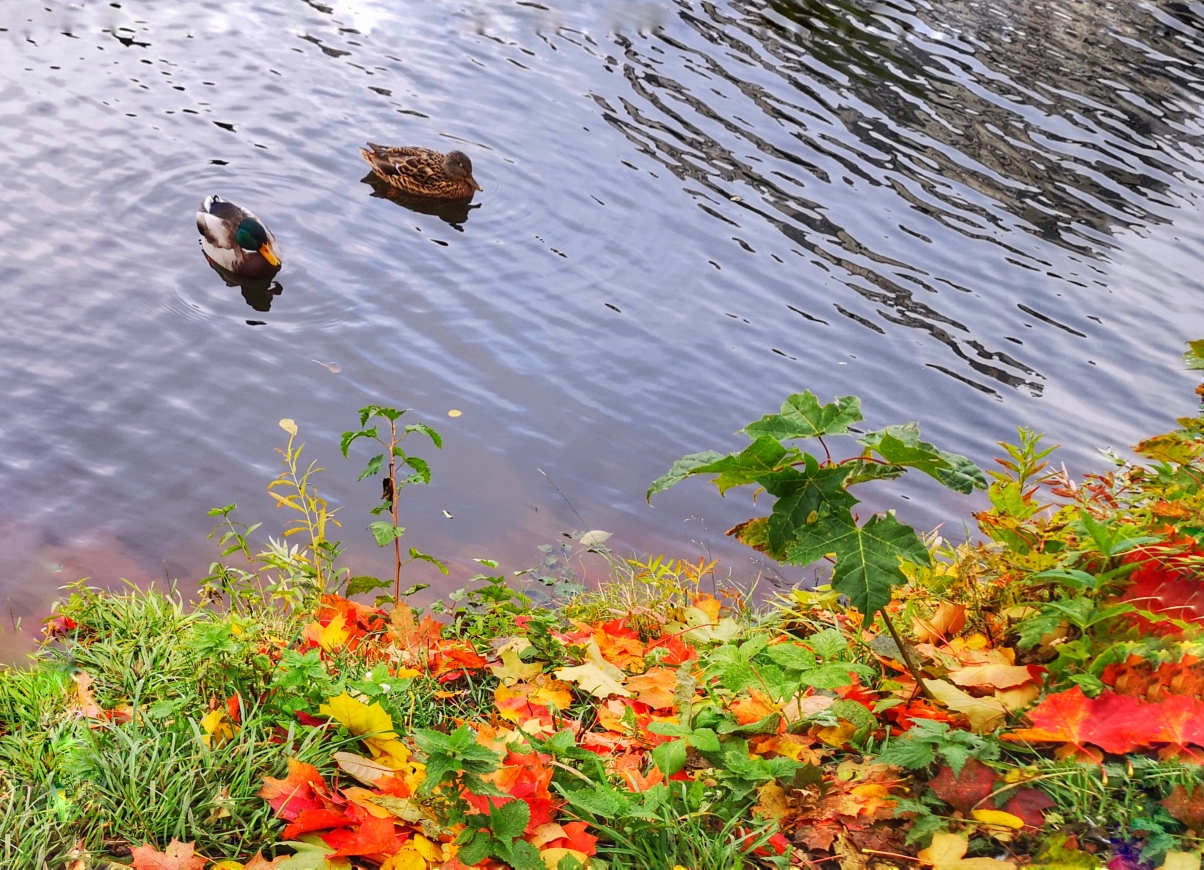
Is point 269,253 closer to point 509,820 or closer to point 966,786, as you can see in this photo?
point 509,820

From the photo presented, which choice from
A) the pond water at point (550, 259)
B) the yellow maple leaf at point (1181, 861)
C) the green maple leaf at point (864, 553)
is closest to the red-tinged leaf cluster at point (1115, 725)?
the yellow maple leaf at point (1181, 861)

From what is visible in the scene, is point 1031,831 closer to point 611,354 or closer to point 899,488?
point 899,488

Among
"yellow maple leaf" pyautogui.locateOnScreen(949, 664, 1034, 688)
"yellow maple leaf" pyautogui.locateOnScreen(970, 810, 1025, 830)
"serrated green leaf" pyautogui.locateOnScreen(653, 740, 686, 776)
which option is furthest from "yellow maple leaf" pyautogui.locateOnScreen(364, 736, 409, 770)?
"yellow maple leaf" pyautogui.locateOnScreen(949, 664, 1034, 688)

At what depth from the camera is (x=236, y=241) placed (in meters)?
7.23

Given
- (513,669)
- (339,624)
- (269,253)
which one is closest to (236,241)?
(269,253)

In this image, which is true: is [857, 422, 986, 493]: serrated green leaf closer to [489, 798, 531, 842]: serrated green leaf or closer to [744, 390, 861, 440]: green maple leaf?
[744, 390, 861, 440]: green maple leaf

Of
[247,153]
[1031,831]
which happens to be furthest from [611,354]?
[1031,831]

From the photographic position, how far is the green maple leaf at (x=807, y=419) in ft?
7.69

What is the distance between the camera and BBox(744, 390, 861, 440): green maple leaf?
2.34 m

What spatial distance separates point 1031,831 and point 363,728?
1.68 meters

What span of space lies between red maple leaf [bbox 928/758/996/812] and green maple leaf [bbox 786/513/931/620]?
0.42 metres

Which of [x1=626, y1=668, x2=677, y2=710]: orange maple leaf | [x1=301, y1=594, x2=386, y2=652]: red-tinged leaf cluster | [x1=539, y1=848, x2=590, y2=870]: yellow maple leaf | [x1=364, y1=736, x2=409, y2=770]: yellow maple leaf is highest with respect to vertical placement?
[x1=539, y1=848, x2=590, y2=870]: yellow maple leaf

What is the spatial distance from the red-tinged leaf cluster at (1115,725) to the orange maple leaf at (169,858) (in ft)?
6.44

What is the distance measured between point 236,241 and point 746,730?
6.05m
